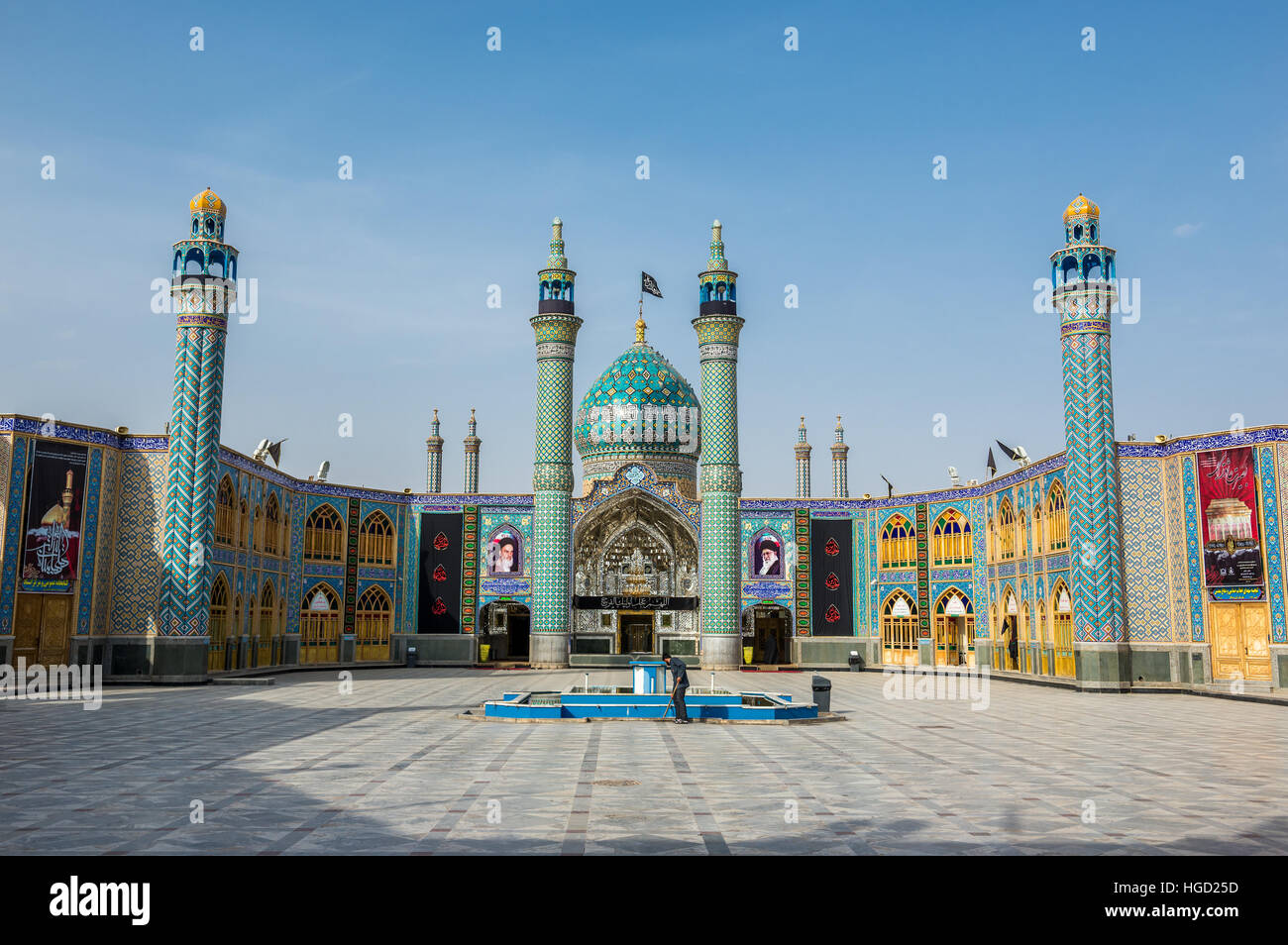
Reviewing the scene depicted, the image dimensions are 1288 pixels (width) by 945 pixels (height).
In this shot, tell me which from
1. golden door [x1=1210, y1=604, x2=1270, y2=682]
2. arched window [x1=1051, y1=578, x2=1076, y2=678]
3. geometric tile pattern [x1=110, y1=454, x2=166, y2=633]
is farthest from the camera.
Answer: arched window [x1=1051, y1=578, x2=1076, y2=678]

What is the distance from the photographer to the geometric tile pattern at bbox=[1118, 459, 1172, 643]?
25.4 m

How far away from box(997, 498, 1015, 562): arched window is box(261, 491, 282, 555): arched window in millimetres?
22072

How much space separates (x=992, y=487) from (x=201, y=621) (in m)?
23.0

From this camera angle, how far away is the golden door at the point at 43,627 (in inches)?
923

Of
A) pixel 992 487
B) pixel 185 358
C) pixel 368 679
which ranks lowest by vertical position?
pixel 368 679

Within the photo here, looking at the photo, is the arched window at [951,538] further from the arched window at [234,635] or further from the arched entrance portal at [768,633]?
the arched window at [234,635]

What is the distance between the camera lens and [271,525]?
3216 cm

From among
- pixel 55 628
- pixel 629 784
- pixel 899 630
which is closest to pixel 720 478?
pixel 899 630

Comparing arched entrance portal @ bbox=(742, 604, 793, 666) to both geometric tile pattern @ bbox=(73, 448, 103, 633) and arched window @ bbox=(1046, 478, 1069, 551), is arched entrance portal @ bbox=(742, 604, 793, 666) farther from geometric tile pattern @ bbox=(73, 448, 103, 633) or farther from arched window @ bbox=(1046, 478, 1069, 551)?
geometric tile pattern @ bbox=(73, 448, 103, 633)

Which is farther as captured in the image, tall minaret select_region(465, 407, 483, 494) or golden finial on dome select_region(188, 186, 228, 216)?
tall minaret select_region(465, 407, 483, 494)

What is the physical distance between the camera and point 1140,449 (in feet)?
85.3

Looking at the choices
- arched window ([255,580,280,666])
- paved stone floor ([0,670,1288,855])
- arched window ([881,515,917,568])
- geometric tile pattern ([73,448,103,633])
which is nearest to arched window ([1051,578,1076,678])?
arched window ([881,515,917,568])
